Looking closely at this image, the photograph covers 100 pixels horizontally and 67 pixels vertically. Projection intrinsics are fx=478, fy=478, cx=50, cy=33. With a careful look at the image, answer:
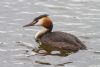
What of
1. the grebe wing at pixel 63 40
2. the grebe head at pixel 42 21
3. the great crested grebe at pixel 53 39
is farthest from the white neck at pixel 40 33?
the grebe wing at pixel 63 40

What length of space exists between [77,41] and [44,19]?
1.78 metres

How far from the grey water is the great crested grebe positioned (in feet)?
0.89

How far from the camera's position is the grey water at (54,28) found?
512 inches

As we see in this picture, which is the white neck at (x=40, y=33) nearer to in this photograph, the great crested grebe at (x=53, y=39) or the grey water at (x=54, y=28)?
the great crested grebe at (x=53, y=39)

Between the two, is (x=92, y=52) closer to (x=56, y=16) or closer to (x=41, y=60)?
(x=41, y=60)

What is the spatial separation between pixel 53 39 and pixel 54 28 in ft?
4.83

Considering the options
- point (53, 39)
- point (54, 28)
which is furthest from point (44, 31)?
point (53, 39)

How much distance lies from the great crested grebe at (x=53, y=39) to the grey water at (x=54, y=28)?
27 centimetres

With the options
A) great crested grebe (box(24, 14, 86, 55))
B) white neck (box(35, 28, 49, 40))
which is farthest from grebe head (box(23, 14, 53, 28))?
white neck (box(35, 28, 49, 40))

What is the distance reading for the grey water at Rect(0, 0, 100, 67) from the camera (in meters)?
13.0

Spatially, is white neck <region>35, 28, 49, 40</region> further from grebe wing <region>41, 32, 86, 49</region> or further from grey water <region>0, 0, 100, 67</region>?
grebe wing <region>41, 32, 86, 49</region>

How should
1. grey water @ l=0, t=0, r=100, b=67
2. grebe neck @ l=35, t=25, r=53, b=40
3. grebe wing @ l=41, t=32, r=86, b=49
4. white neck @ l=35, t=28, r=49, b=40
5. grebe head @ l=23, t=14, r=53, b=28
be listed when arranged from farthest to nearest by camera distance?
grebe head @ l=23, t=14, r=53, b=28 → grebe neck @ l=35, t=25, r=53, b=40 → white neck @ l=35, t=28, r=49, b=40 → grebe wing @ l=41, t=32, r=86, b=49 → grey water @ l=0, t=0, r=100, b=67

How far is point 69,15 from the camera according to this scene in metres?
16.9

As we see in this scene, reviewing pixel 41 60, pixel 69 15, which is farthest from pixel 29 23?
pixel 41 60
